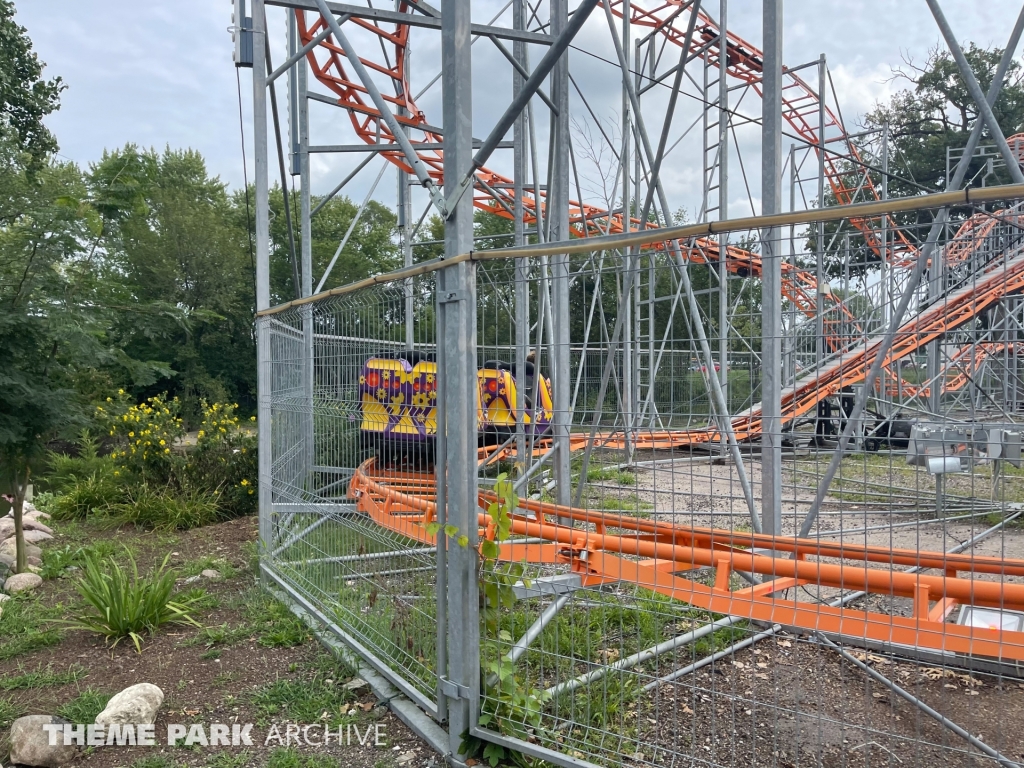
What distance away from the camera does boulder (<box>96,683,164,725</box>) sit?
3125 mm

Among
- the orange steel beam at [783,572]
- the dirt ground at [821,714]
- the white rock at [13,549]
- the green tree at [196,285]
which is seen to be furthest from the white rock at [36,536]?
the green tree at [196,285]

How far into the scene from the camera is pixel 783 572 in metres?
2.57

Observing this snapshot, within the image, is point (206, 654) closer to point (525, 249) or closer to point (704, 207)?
point (525, 249)

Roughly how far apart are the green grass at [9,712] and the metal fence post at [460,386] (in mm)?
1985

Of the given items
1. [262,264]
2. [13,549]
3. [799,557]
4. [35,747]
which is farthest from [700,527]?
[13,549]

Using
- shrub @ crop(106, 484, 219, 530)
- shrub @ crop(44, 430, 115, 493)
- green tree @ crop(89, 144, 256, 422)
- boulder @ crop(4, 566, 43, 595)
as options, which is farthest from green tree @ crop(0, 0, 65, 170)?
boulder @ crop(4, 566, 43, 595)

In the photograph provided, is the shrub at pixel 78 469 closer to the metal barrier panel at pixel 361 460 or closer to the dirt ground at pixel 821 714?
the metal barrier panel at pixel 361 460

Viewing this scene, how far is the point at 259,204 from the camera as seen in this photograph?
16.6ft

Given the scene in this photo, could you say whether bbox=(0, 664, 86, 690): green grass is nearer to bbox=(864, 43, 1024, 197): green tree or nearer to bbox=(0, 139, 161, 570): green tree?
bbox=(0, 139, 161, 570): green tree

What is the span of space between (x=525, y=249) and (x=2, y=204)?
14.9ft

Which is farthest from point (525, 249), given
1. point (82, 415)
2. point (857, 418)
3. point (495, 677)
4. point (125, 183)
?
point (125, 183)

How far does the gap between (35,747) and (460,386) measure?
7.06ft

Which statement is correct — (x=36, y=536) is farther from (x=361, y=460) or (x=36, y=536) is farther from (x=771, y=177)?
(x=771, y=177)

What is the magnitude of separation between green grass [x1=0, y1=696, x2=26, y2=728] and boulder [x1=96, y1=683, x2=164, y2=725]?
15.7 inches
